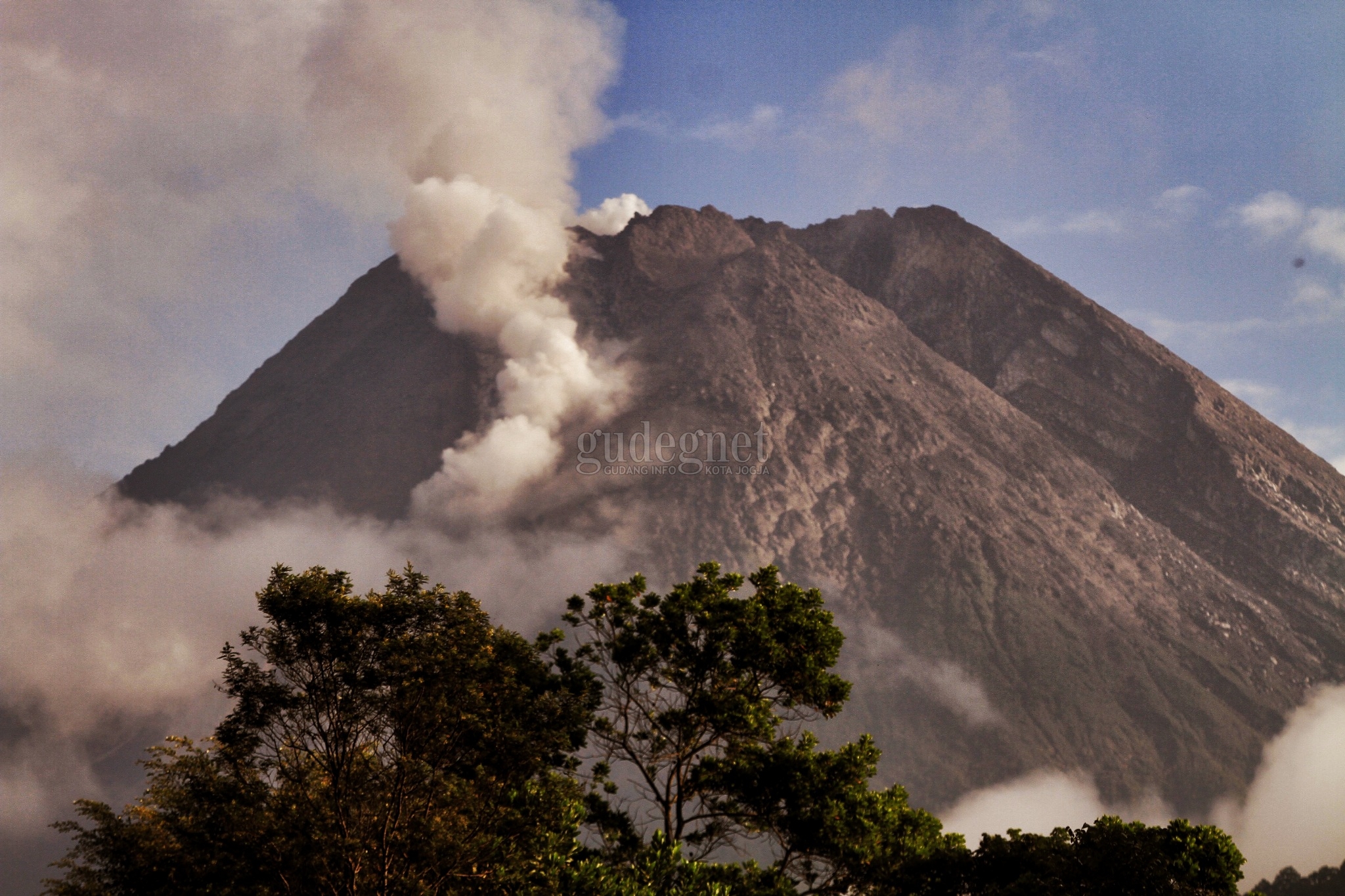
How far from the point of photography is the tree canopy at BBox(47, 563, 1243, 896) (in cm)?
1408

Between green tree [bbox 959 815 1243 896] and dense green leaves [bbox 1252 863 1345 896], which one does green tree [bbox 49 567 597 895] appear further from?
dense green leaves [bbox 1252 863 1345 896]

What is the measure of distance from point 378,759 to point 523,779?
10.9 ft

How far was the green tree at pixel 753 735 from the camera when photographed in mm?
18859

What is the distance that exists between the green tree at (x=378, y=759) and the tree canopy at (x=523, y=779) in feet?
0.16

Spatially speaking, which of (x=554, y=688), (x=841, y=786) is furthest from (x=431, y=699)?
(x=841, y=786)

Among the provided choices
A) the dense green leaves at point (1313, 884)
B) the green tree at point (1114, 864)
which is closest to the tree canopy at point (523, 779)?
the green tree at point (1114, 864)

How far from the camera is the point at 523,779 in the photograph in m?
15.9

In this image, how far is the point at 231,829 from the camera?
1584 centimetres

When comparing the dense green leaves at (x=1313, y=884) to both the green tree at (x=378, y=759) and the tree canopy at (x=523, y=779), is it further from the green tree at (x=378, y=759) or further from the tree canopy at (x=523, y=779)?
the green tree at (x=378, y=759)

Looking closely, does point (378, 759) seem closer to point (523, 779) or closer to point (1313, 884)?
point (523, 779)

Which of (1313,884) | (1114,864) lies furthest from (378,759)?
(1313,884)

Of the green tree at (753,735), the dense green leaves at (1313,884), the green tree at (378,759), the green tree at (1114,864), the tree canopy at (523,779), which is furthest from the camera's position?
the dense green leaves at (1313,884)

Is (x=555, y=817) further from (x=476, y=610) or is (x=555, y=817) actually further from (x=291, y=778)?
(x=291, y=778)

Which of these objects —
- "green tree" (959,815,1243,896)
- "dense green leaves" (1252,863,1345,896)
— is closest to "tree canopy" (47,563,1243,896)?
"green tree" (959,815,1243,896)
